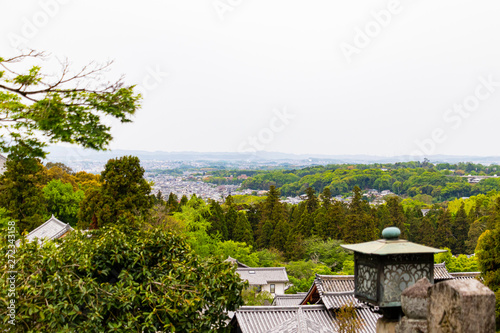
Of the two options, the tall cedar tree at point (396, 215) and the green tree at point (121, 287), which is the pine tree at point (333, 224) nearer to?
the tall cedar tree at point (396, 215)

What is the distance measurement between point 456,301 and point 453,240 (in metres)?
36.5

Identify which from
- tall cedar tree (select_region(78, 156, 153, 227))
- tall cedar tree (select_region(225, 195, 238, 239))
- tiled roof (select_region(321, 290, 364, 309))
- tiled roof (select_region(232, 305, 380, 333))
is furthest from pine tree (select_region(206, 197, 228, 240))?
tiled roof (select_region(232, 305, 380, 333))

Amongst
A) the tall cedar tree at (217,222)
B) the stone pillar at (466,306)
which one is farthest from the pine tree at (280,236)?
the stone pillar at (466,306)

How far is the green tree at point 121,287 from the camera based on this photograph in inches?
184

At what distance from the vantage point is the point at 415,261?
3170 mm

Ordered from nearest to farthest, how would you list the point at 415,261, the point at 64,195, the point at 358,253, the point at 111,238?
the point at 415,261 → the point at 358,253 → the point at 111,238 → the point at 64,195

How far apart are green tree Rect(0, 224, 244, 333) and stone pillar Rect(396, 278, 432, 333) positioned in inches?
125

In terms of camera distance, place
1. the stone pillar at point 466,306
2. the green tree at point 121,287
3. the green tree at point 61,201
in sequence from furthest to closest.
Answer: the green tree at point 61,201 → the green tree at point 121,287 → the stone pillar at point 466,306

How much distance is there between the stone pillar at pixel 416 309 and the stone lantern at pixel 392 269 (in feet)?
2.43

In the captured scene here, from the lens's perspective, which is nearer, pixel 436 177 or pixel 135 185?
pixel 135 185

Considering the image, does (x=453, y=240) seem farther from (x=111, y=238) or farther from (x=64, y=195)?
(x=111, y=238)

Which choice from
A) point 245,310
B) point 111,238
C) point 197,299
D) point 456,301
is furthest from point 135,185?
point 456,301

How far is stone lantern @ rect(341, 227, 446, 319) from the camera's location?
306cm

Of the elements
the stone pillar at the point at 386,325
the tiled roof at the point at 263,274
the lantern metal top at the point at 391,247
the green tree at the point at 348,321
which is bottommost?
the tiled roof at the point at 263,274
